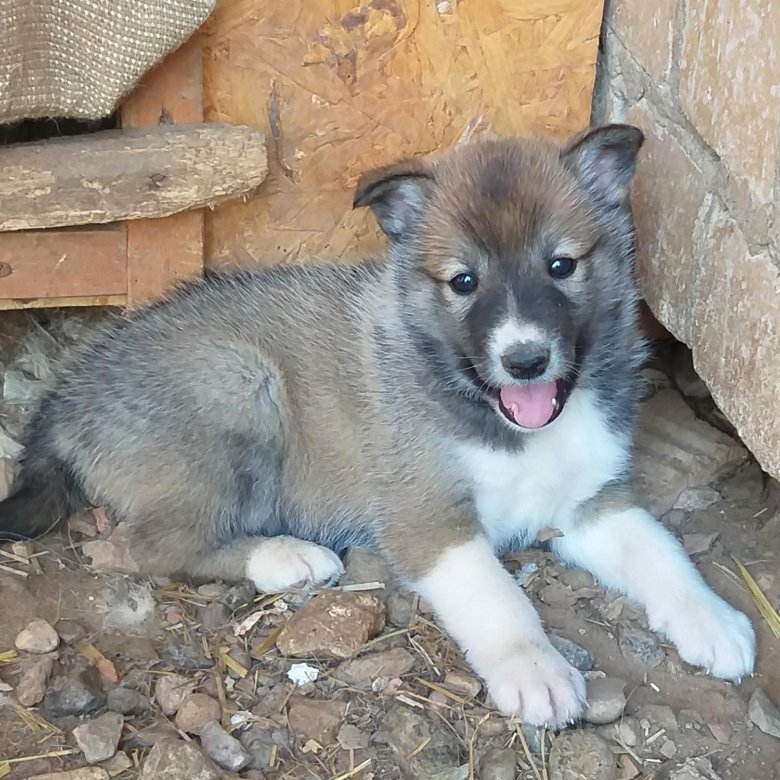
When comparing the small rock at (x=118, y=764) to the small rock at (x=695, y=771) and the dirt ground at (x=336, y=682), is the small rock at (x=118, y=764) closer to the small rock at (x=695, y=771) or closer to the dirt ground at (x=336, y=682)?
the dirt ground at (x=336, y=682)

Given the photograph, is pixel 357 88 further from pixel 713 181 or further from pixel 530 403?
pixel 530 403

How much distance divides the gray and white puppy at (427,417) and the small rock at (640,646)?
0.16 feet

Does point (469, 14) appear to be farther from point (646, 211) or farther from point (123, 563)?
point (123, 563)

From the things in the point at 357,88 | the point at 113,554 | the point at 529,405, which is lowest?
the point at 113,554

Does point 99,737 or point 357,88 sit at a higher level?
Answer: point 357,88

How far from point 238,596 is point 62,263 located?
1.22m

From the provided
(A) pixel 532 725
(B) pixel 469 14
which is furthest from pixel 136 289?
(A) pixel 532 725

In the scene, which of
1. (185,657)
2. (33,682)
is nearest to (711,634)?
(185,657)

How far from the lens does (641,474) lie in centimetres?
356

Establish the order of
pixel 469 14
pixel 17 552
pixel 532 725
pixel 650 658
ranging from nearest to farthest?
pixel 532 725
pixel 650 658
pixel 17 552
pixel 469 14

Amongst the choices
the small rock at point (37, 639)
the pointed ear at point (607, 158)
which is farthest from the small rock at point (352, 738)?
the pointed ear at point (607, 158)

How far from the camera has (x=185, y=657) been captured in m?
2.90

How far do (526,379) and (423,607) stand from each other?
0.79 metres

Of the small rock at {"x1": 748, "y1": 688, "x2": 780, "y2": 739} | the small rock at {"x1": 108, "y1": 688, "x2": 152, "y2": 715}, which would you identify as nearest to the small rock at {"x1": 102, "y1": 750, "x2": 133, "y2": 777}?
the small rock at {"x1": 108, "y1": 688, "x2": 152, "y2": 715}
